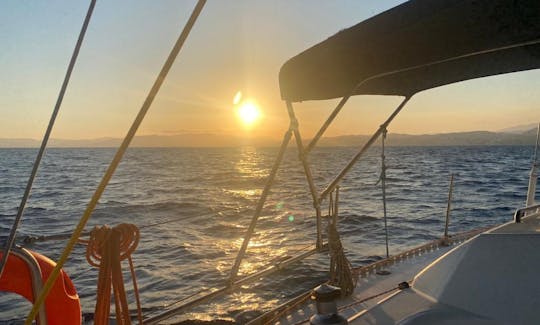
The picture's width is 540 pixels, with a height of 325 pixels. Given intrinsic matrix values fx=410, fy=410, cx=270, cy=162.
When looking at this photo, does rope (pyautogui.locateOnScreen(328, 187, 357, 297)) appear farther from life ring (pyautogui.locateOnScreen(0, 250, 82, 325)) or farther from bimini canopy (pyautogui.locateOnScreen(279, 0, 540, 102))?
life ring (pyautogui.locateOnScreen(0, 250, 82, 325))

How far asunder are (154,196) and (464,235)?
2614cm

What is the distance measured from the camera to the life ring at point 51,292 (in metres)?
2.50

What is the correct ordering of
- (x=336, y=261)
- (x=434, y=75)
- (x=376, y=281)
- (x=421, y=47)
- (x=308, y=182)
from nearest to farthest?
(x=421, y=47) → (x=308, y=182) → (x=434, y=75) → (x=336, y=261) → (x=376, y=281)

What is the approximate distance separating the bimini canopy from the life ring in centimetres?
232

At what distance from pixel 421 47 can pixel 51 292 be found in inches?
120

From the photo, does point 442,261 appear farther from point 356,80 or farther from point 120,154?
point 120,154

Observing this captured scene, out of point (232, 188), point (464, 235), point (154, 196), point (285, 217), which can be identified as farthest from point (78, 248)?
point (232, 188)

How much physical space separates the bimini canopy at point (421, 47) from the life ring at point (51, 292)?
2.32m

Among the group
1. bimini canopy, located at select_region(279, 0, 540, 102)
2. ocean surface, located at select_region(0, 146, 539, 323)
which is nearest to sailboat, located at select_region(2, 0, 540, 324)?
bimini canopy, located at select_region(279, 0, 540, 102)

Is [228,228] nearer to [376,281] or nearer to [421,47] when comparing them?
[376,281]

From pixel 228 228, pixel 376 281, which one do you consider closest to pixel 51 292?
pixel 376 281

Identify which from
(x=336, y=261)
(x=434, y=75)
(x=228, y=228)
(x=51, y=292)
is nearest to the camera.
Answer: (x=51, y=292)

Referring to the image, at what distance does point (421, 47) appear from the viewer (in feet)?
9.96

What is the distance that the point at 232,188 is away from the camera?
38375mm
